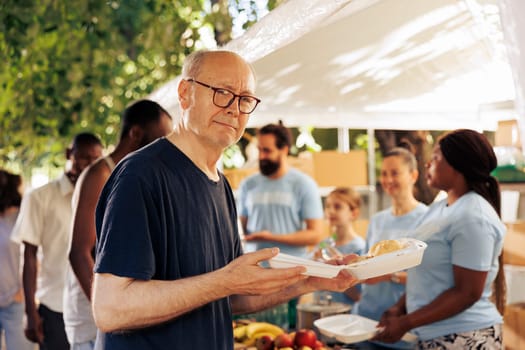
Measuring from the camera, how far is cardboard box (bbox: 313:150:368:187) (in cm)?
766

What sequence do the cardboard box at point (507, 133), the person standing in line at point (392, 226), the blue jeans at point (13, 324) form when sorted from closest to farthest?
the person standing in line at point (392, 226)
the cardboard box at point (507, 133)
the blue jeans at point (13, 324)

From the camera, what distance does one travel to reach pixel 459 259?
118 inches

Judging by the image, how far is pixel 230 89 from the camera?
1952mm

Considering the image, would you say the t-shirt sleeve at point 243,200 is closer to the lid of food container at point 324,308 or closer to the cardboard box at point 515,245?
the lid of food container at point 324,308

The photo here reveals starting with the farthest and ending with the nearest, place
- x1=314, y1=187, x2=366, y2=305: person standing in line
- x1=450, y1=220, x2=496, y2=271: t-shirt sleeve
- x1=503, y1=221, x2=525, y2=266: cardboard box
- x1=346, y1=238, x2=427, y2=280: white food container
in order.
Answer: x1=314, y1=187, x2=366, y2=305: person standing in line
x1=503, y1=221, x2=525, y2=266: cardboard box
x1=450, y1=220, x2=496, y2=271: t-shirt sleeve
x1=346, y1=238, x2=427, y2=280: white food container

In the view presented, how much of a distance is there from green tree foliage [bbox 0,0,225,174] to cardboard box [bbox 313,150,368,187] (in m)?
1.88

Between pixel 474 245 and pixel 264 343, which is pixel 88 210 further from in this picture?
pixel 474 245

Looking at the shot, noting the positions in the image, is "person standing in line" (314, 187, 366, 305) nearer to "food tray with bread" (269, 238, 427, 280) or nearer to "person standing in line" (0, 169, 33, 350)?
"person standing in line" (0, 169, 33, 350)

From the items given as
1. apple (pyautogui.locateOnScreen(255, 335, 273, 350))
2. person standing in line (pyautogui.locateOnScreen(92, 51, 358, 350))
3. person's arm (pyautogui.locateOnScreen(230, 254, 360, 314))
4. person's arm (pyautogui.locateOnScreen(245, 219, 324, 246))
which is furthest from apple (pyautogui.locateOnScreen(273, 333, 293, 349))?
person's arm (pyautogui.locateOnScreen(245, 219, 324, 246))

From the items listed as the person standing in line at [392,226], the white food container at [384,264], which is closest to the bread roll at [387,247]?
the white food container at [384,264]

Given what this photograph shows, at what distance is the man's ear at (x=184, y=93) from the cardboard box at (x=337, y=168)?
563 cm

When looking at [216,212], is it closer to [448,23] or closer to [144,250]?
[144,250]

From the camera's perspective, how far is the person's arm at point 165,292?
1.72m

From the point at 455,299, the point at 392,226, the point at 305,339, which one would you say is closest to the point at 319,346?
the point at 305,339
